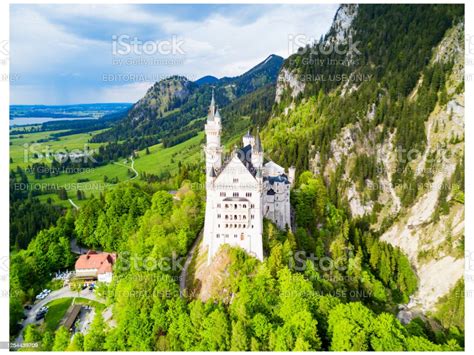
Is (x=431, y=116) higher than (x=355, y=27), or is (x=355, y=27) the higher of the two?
(x=355, y=27)

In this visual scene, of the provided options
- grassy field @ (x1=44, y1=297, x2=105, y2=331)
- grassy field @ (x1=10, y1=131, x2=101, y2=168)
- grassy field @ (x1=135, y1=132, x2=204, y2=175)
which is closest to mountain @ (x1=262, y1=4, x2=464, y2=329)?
grassy field @ (x1=135, y1=132, x2=204, y2=175)

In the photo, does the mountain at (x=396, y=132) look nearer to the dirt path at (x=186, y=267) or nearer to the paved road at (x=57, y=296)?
the dirt path at (x=186, y=267)

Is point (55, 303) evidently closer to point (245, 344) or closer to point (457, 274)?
point (245, 344)

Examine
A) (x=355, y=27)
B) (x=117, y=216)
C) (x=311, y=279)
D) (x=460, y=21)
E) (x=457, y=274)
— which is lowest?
(x=457, y=274)

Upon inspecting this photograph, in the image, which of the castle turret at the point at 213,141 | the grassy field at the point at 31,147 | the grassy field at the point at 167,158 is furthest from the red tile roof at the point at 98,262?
the grassy field at the point at 31,147

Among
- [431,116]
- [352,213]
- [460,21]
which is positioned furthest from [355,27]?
[352,213]

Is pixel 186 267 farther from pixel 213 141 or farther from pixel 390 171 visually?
pixel 390 171
